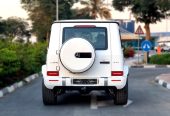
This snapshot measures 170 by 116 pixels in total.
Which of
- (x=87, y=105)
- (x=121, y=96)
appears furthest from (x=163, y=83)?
(x=87, y=105)

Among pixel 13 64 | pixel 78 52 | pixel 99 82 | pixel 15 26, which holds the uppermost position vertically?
pixel 15 26

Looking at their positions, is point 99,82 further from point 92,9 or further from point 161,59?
point 92,9

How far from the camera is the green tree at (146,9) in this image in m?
37.6

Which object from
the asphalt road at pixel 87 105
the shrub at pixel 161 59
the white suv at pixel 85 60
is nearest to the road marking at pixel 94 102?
the asphalt road at pixel 87 105

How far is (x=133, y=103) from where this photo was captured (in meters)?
Result: 14.2

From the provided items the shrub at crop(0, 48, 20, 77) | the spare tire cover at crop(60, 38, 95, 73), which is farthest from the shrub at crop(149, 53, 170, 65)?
the spare tire cover at crop(60, 38, 95, 73)

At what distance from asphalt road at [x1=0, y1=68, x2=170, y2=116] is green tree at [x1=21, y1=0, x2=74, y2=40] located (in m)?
43.4

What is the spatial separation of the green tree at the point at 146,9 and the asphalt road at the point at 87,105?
20256 millimetres

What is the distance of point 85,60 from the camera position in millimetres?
12891

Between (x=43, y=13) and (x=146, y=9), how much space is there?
84.6ft

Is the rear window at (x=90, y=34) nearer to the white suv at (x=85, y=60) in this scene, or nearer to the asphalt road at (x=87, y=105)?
the white suv at (x=85, y=60)

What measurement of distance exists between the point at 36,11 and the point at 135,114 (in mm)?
52408

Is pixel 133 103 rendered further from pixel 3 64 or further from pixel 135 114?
pixel 3 64

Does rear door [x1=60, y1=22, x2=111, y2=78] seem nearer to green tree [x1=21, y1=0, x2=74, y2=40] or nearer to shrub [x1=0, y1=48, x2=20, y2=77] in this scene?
shrub [x1=0, y1=48, x2=20, y2=77]
